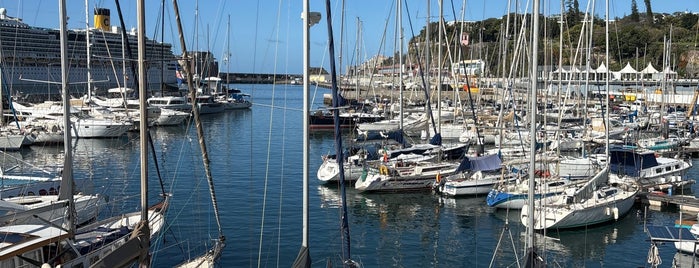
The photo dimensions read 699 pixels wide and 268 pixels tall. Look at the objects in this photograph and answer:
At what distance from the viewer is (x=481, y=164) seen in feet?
96.1

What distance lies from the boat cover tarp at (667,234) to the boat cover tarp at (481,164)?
1381cm

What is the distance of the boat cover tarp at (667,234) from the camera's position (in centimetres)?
1449

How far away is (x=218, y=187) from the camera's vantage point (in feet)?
106

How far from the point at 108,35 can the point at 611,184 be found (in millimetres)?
92448

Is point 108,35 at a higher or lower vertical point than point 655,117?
higher

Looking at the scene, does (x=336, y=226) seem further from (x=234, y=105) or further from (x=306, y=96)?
(x=234, y=105)

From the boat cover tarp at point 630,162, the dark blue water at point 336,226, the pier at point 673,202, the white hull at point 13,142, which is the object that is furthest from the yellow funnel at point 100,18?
the boat cover tarp at point 630,162

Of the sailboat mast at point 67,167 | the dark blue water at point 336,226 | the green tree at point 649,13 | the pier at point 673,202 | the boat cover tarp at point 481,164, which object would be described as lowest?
the dark blue water at point 336,226

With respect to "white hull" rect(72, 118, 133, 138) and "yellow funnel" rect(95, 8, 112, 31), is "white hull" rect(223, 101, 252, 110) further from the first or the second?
"white hull" rect(72, 118, 133, 138)

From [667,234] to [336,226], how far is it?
1244 cm

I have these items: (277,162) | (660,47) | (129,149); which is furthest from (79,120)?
(660,47)

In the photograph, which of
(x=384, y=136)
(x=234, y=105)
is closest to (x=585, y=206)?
(x=384, y=136)

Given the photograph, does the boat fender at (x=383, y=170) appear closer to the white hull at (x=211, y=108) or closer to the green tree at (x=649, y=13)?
the white hull at (x=211, y=108)

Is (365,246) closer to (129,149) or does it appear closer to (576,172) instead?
(576,172)
